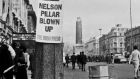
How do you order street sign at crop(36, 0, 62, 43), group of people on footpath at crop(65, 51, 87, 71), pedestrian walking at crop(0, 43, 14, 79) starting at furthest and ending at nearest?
group of people on footpath at crop(65, 51, 87, 71)
pedestrian walking at crop(0, 43, 14, 79)
street sign at crop(36, 0, 62, 43)

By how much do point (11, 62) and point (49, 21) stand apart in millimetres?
3095

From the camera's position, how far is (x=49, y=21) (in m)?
6.81

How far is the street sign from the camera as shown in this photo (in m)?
6.78

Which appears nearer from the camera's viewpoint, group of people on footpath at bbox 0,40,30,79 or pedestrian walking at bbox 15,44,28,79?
group of people on footpath at bbox 0,40,30,79

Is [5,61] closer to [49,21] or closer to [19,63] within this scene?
[19,63]

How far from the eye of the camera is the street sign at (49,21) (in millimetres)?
6777

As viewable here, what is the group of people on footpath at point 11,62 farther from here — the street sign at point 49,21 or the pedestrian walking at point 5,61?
the street sign at point 49,21

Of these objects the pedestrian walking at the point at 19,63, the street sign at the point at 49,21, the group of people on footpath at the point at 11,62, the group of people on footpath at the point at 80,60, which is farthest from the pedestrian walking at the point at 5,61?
the group of people on footpath at the point at 80,60

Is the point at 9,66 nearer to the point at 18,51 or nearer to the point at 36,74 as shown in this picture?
the point at 18,51

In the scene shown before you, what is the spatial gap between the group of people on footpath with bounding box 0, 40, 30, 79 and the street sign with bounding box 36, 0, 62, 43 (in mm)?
2708

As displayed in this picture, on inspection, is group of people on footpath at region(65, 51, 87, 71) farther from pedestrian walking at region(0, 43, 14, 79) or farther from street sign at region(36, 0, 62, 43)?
street sign at region(36, 0, 62, 43)

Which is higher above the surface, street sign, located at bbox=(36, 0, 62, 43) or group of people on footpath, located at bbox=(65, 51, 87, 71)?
street sign, located at bbox=(36, 0, 62, 43)

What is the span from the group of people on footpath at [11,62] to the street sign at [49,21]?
2.71 metres

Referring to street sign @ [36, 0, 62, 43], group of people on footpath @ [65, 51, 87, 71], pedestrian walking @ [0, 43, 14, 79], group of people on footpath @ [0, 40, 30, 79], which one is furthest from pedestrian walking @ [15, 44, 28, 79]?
group of people on footpath @ [65, 51, 87, 71]
